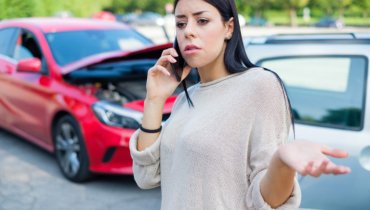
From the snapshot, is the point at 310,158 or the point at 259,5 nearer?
the point at 310,158

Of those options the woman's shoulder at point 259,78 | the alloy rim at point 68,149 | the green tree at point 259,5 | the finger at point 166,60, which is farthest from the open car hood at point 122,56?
the green tree at point 259,5

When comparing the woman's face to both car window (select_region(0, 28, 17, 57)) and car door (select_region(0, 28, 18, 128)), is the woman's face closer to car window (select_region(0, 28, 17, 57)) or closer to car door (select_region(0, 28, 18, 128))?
Answer: car door (select_region(0, 28, 18, 128))

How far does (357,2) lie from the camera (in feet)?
168

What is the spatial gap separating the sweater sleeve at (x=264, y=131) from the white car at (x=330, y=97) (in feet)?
3.83

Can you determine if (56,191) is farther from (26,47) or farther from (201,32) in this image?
(201,32)

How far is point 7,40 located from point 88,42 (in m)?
1.14

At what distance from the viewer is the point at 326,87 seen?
10.1 ft

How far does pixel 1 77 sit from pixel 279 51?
3969 mm

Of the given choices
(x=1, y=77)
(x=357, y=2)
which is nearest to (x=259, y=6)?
(x=357, y=2)

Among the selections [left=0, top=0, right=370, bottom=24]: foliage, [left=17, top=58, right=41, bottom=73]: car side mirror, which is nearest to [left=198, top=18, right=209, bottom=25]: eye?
[left=0, top=0, right=370, bottom=24]: foliage

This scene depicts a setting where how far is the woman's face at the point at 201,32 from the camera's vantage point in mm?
1471

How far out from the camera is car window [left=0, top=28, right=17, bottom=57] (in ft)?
19.0

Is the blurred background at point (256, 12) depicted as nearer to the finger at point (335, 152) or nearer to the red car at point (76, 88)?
the red car at point (76, 88)

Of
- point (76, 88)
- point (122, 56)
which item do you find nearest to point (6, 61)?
point (76, 88)
